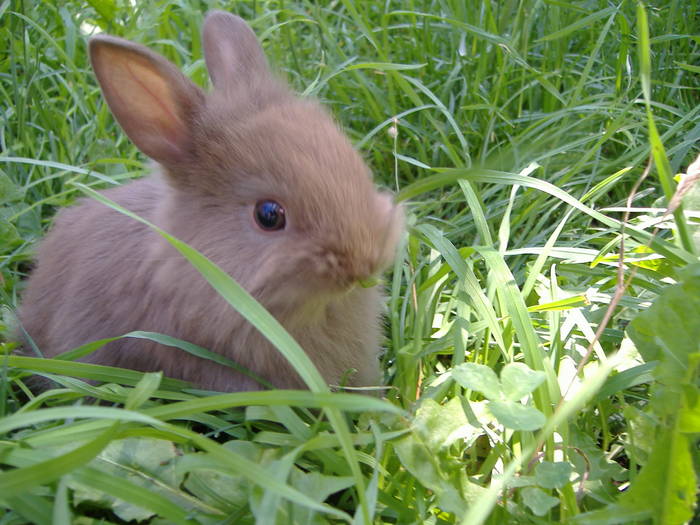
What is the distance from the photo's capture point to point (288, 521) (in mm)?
1716

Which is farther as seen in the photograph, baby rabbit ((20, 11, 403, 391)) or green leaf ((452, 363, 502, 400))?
baby rabbit ((20, 11, 403, 391))

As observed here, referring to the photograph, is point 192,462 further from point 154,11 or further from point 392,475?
point 154,11

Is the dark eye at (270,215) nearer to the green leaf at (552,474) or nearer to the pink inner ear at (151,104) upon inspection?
the pink inner ear at (151,104)

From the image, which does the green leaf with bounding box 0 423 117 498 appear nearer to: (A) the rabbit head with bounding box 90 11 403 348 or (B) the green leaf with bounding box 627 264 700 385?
(A) the rabbit head with bounding box 90 11 403 348

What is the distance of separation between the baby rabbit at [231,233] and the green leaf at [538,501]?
2.39 feet

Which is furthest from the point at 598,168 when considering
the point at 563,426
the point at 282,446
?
the point at 282,446

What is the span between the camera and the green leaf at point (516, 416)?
5.65 ft

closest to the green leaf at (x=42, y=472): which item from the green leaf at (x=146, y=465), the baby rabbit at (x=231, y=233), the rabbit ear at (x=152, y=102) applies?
the green leaf at (x=146, y=465)

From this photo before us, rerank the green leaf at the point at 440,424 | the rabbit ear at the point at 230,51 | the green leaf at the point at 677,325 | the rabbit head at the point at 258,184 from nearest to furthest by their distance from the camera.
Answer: the green leaf at the point at 677,325 < the green leaf at the point at 440,424 < the rabbit head at the point at 258,184 < the rabbit ear at the point at 230,51

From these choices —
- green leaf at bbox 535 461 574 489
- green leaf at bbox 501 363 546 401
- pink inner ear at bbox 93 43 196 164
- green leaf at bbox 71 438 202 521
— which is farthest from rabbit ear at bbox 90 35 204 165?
green leaf at bbox 535 461 574 489

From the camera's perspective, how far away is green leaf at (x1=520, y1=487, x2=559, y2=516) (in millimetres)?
1701

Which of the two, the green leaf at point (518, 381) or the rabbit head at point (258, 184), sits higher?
the rabbit head at point (258, 184)

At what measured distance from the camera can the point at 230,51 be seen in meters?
2.78

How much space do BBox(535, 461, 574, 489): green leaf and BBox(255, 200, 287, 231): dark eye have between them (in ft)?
3.20
